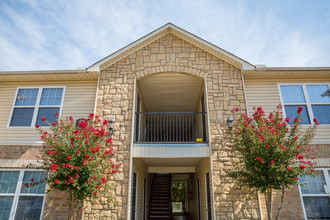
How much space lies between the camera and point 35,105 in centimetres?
827

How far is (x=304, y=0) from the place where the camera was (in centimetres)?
736

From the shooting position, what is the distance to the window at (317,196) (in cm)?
668

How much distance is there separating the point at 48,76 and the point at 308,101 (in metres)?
10.3

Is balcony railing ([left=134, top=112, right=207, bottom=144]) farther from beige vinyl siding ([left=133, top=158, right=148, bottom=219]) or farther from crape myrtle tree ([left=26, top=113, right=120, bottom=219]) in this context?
crape myrtle tree ([left=26, top=113, right=120, bottom=219])

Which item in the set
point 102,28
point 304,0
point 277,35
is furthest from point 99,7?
point 304,0

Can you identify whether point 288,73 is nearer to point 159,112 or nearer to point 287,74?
point 287,74

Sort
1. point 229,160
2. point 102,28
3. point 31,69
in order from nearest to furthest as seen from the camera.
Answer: point 229,160 < point 102,28 < point 31,69

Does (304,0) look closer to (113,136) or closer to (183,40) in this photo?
(183,40)

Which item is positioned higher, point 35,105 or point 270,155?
point 35,105

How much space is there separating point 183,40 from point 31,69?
622 centimetres

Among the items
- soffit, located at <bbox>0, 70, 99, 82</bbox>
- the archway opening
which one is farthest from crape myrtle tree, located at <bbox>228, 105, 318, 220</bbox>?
soffit, located at <bbox>0, 70, 99, 82</bbox>

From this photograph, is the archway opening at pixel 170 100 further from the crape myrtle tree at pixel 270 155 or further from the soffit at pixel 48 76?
the soffit at pixel 48 76

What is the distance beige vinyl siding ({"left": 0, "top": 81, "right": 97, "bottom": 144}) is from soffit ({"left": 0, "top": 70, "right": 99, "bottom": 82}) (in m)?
0.18

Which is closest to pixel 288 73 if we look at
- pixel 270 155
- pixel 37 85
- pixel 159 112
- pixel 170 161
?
pixel 270 155
